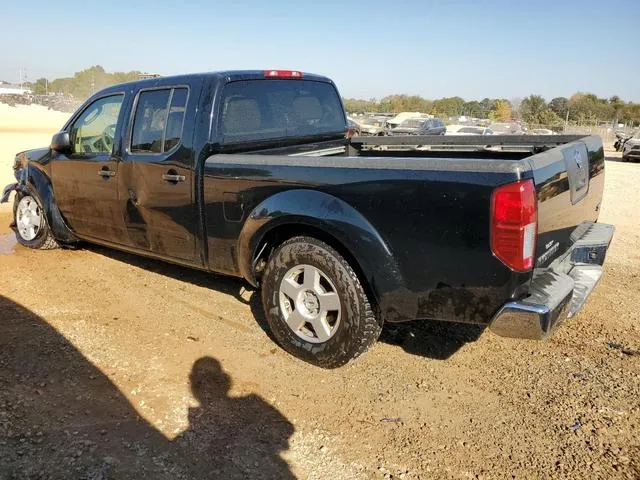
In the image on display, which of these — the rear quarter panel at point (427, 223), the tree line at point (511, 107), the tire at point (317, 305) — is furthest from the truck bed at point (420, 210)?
the tree line at point (511, 107)

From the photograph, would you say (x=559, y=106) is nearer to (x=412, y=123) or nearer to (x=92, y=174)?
(x=412, y=123)

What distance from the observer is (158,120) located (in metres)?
4.44

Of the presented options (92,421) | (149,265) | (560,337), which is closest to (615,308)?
(560,337)

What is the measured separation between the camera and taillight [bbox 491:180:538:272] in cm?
266

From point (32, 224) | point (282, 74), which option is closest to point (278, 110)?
point (282, 74)

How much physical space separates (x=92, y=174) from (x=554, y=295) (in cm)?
411

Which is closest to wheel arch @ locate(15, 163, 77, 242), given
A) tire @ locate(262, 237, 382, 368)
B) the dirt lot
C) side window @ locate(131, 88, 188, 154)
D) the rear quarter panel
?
the dirt lot

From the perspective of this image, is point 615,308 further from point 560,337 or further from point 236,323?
point 236,323

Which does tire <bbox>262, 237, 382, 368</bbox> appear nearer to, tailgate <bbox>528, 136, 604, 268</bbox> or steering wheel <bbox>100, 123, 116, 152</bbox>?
tailgate <bbox>528, 136, 604, 268</bbox>

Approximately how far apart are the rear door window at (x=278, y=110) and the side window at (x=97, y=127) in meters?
1.28

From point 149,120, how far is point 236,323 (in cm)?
186

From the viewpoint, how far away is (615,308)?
4.60 metres

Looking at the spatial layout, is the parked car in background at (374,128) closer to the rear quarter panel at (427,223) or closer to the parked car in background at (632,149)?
the parked car in background at (632,149)

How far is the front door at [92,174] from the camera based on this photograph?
4871 mm
